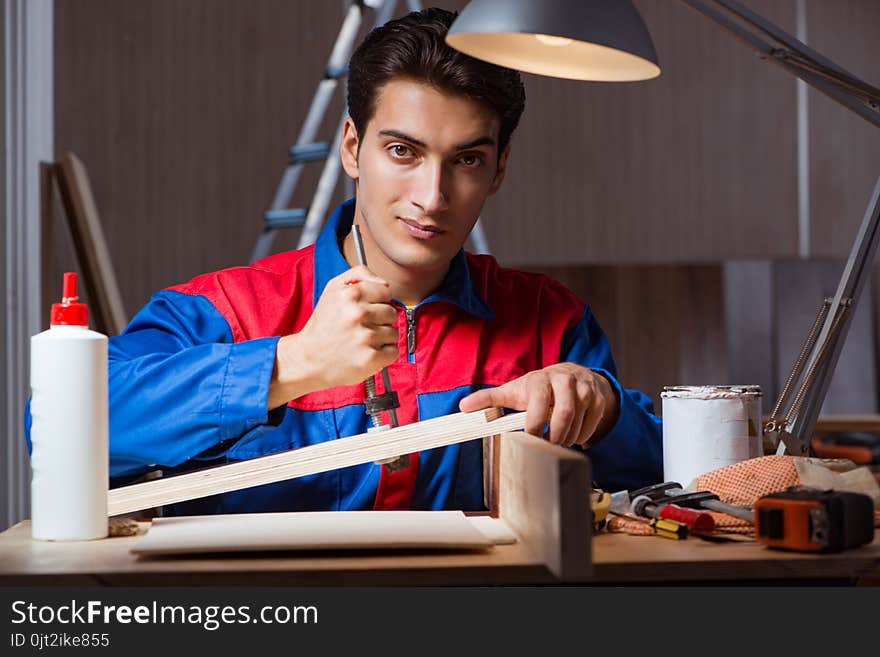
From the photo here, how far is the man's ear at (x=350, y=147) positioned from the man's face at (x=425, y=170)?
0.11m

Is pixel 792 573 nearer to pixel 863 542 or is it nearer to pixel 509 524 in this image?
pixel 863 542

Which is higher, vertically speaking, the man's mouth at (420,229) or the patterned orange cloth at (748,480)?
the man's mouth at (420,229)

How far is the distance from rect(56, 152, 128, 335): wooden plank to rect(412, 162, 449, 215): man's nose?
130 centimetres

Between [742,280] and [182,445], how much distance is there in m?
2.74

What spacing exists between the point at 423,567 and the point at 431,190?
2.27ft

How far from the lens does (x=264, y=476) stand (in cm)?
93

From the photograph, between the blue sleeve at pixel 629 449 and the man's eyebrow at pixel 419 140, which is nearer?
the blue sleeve at pixel 629 449

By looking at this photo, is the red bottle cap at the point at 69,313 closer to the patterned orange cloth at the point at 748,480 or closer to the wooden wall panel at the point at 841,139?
the patterned orange cloth at the point at 748,480

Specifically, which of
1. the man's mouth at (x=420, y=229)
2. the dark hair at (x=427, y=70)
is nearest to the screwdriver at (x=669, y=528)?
the man's mouth at (x=420, y=229)

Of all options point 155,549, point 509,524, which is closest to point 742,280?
A: point 509,524

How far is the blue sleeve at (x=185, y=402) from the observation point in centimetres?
103

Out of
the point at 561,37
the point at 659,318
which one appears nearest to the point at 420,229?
the point at 561,37

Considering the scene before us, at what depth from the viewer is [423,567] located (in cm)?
73

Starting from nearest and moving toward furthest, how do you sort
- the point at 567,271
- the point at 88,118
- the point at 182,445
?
the point at 182,445
the point at 88,118
the point at 567,271
